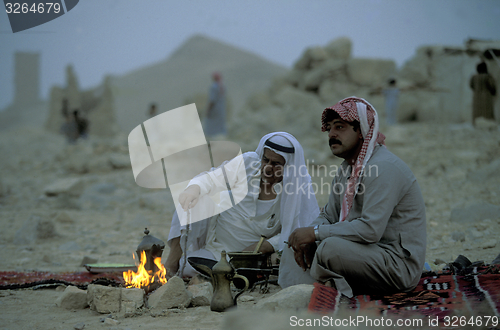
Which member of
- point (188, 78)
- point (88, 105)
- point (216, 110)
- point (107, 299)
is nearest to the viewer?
point (107, 299)

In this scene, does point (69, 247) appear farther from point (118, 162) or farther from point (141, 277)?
point (118, 162)

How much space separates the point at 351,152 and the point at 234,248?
1409 millimetres

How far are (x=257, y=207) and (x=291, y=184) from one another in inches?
15.0

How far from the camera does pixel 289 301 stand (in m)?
2.38

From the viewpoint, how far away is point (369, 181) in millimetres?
2578

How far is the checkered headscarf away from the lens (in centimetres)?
269

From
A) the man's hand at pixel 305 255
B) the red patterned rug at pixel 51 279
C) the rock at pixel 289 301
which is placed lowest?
the red patterned rug at pixel 51 279

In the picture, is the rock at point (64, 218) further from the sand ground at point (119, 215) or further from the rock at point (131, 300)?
the rock at point (131, 300)

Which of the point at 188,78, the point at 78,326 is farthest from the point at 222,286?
the point at 188,78

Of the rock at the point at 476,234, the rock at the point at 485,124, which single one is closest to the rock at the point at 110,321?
the rock at the point at 476,234

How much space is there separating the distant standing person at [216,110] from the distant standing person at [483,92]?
7276 mm

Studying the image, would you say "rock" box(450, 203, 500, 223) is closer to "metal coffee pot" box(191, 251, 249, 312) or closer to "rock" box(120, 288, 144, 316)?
"metal coffee pot" box(191, 251, 249, 312)

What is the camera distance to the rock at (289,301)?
2.36 m

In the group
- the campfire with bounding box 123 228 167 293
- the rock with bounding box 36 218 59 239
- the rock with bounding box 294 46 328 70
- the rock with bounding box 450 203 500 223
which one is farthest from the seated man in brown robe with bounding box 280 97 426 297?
the rock with bounding box 294 46 328 70
